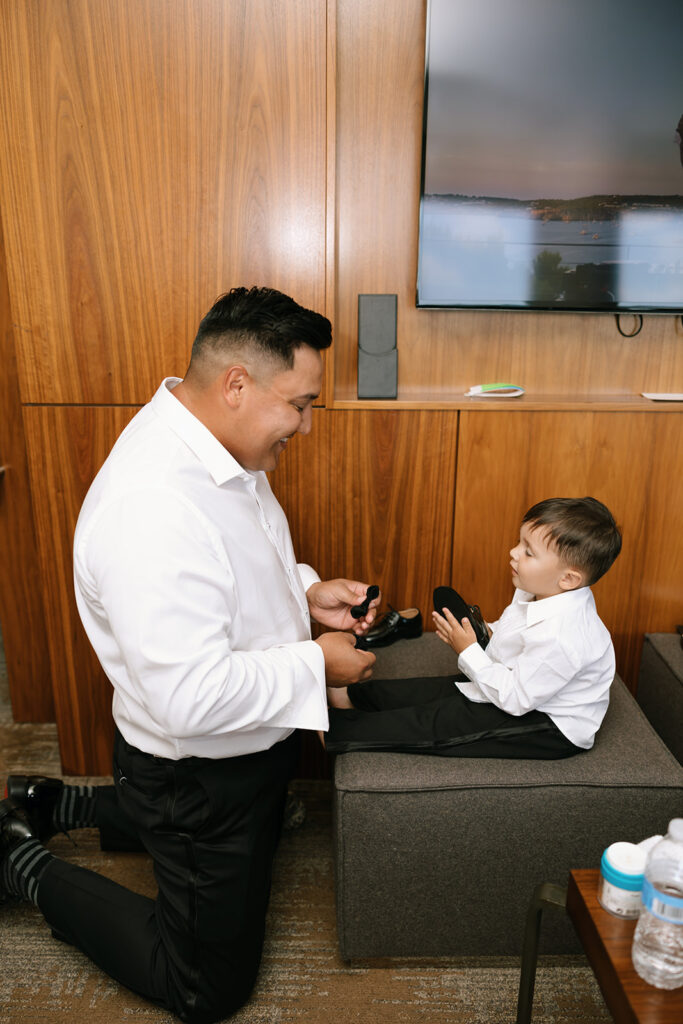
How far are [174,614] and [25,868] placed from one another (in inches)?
33.7

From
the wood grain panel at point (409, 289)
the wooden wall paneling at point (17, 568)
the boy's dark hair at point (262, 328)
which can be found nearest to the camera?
the boy's dark hair at point (262, 328)

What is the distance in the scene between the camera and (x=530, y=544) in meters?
1.59

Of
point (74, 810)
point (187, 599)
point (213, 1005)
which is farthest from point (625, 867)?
point (74, 810)

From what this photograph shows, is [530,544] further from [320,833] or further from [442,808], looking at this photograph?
[320,833]

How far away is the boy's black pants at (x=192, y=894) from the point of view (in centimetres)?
141

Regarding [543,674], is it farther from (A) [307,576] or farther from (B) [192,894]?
(B) [192,894]

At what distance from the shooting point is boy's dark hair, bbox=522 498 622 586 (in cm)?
154

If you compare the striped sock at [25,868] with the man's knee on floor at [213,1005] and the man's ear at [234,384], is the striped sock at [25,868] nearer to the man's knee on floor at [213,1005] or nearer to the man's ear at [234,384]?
the man's knee on floor at [213,1005]

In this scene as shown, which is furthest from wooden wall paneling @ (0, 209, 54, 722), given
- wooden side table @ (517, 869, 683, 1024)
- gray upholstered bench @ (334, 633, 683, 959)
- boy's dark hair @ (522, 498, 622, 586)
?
wooden side table @ (517, 869, 683, 1024)

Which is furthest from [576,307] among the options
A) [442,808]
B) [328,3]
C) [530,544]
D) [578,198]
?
[442,808]

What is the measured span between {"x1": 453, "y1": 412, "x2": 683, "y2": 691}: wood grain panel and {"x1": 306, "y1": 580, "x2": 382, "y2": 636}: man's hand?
40cm

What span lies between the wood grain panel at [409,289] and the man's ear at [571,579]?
761 mm

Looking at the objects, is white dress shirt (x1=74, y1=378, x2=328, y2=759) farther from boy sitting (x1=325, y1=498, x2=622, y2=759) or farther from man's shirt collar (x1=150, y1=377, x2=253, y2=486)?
boy sitting (x1=325, y1=498, x2=622, y2=759)

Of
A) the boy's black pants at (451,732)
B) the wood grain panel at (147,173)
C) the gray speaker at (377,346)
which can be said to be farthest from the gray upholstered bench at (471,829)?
the wood grain panel at (147,173)
